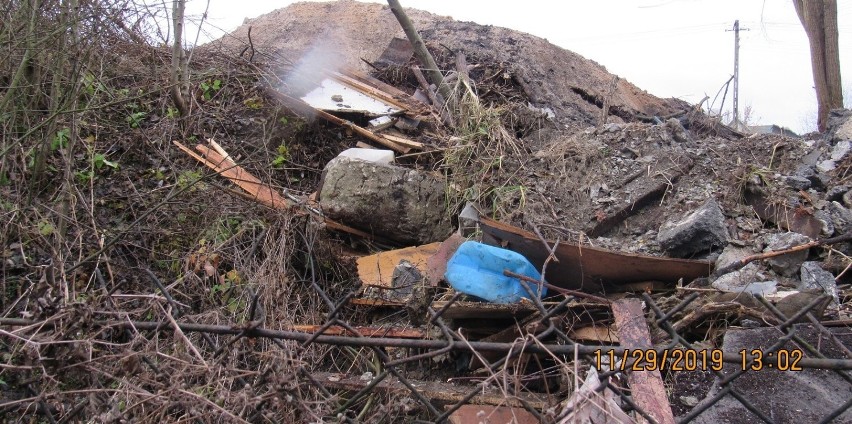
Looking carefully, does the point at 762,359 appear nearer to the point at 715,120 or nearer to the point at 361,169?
the point at 361,169

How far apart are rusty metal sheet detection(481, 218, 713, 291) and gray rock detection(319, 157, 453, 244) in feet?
4.43

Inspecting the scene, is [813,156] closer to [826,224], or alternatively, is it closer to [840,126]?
[840,126]

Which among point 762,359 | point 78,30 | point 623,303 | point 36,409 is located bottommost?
point 36,409

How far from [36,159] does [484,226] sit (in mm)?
3162

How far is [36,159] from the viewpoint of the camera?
4.29 meters

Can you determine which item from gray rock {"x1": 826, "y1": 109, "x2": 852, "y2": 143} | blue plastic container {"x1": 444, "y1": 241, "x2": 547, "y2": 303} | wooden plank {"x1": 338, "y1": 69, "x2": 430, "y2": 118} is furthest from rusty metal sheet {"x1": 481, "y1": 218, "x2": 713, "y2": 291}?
wooden plank {"x1": 338, "y1": 69, "x2": 430, "y2": 118}

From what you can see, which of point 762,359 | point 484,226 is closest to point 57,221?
point 484,226

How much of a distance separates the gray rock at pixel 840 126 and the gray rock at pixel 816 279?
1.85m

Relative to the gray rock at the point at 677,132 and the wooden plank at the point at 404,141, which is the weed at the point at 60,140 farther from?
the gray rock at the point at 677,132

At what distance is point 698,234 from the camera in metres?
3.24

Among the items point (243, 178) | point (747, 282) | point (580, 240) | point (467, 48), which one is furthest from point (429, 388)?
point (467, 48)

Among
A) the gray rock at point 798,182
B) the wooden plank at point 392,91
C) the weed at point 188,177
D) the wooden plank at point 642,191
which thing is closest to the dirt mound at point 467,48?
the wooden plank at point 392,91

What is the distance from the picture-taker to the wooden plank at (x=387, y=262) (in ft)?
12.6

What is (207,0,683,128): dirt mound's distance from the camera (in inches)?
267
